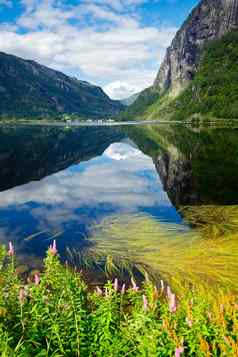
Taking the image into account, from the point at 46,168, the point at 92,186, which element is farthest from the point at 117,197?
the point at 46,168

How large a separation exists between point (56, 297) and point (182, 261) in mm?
8422

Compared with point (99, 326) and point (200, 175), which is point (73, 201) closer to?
point (200, 175)

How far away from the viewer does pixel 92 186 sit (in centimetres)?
3503

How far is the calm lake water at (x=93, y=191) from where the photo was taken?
2023 cm

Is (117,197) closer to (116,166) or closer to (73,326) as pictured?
(116,166)

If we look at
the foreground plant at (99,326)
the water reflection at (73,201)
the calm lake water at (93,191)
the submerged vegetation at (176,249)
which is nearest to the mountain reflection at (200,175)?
the calm lake water at (93,191)

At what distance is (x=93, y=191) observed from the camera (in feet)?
107

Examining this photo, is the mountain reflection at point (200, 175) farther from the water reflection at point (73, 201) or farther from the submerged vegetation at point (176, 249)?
the submerged vegetation at point (176, 249)

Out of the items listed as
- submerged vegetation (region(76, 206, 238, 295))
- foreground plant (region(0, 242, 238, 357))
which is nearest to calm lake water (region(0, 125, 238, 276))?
submerged vegetation (region(76, 206, 238, 295))

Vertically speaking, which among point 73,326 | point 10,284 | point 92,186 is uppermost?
point 10,284

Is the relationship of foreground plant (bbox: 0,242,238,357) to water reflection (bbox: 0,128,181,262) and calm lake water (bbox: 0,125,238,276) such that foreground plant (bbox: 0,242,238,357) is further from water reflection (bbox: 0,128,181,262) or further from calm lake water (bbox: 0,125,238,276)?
water reflection (bbox: 0,128,181,262)

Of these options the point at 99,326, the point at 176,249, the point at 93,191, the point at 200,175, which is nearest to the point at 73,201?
the point at 93,191

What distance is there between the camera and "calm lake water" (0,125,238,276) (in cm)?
2023

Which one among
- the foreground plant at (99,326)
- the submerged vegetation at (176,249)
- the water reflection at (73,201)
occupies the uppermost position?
the foreground plant at (99,326)
